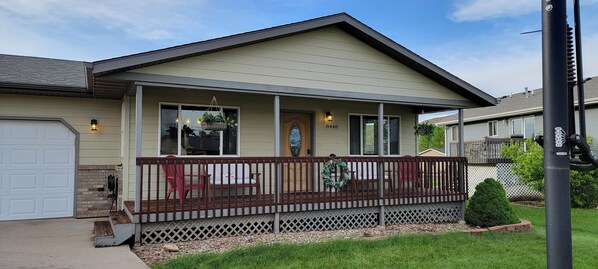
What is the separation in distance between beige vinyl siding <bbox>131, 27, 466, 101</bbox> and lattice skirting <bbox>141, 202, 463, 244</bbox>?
97.2 inches

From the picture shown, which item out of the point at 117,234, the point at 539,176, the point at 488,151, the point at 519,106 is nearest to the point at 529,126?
the point at 519,106

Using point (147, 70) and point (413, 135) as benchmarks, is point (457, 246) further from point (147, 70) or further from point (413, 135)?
point (147, 70)

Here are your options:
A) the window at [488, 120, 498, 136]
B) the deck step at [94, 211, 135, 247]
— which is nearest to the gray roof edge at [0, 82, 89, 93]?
the deck step at [94, 211, 135, 247]

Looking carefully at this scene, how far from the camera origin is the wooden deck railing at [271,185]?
629 cm

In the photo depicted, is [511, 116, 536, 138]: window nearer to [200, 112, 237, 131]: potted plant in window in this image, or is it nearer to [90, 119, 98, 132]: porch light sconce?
[200, 112, 237, 131]: potted plant in window

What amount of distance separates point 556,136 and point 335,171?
5.54 m

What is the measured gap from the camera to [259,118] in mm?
8633

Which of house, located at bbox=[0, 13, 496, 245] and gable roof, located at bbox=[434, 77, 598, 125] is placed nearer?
house, located at bbox=[0, 13, 496, 245]

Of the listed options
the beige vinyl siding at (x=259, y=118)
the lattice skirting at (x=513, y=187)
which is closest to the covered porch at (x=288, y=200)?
the beige vinyl siding at (x=259, y=118)

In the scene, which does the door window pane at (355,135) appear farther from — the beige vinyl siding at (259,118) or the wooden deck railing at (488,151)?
the wooden deck railing at (488,151)

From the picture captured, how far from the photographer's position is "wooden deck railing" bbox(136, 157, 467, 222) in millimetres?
6289

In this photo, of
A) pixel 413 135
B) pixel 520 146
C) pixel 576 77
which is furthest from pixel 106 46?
pixel 576 77

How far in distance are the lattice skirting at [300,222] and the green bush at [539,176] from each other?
3783 millimetres

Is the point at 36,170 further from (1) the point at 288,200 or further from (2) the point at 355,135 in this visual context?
(2) the point at 355,135
